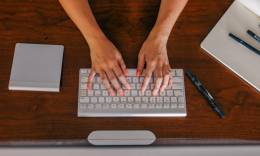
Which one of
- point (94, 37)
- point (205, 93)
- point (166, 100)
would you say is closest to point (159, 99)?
point (166, 100)

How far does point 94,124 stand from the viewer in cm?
83

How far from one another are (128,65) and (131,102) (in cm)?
11

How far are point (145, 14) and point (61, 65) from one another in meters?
0.27

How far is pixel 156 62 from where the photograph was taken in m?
0.90

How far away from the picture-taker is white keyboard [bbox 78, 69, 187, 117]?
2.74ft

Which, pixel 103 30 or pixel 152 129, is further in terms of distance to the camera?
pixel 103 30

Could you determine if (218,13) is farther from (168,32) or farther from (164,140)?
(164,140)

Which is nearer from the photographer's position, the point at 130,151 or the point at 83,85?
the point at 130,151

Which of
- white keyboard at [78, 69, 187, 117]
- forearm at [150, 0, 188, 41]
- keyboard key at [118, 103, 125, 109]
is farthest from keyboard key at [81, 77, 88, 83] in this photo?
forearm at [150, 0, 188, 41]

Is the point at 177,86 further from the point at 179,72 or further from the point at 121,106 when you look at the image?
the point at 121,106

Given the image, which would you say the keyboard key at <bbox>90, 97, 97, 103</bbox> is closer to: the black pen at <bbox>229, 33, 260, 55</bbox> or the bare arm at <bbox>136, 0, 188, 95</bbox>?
the bare arm at <bbox>136, 0, 188, 95</bbox>

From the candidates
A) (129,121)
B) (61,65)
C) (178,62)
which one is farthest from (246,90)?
(61,65)

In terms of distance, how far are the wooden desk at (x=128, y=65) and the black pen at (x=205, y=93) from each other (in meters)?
0.01

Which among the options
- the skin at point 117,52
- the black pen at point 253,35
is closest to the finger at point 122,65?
the skin at point 117,52
